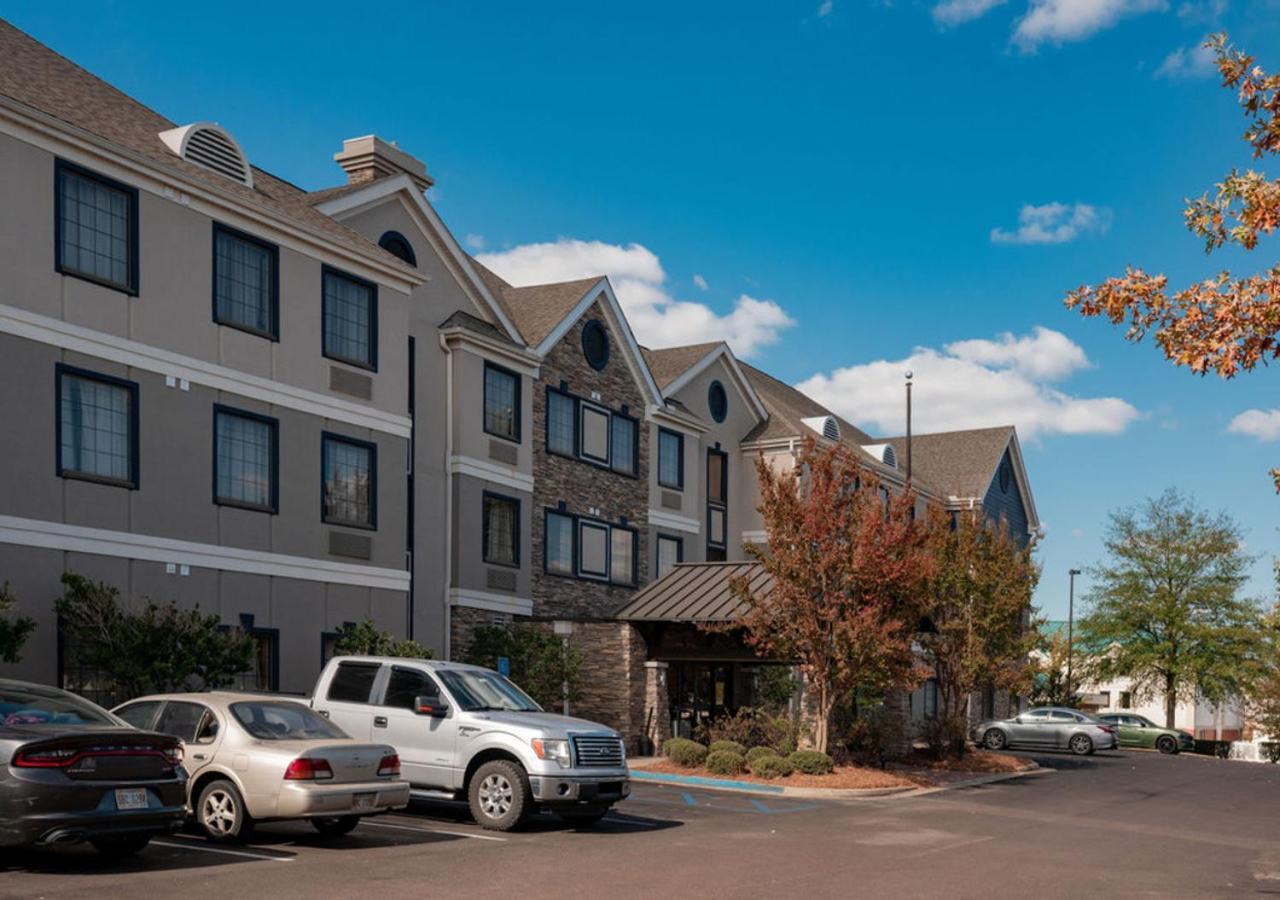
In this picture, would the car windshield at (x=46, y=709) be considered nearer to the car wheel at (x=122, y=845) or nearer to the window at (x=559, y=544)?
the car wheel at (x=122, y=845)

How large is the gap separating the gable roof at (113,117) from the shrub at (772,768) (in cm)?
1178

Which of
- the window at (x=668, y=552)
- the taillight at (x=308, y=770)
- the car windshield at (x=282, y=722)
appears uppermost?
the window at (x=668, y=552)

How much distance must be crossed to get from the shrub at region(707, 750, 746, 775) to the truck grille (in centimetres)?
901

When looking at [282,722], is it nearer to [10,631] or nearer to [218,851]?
[218,851]

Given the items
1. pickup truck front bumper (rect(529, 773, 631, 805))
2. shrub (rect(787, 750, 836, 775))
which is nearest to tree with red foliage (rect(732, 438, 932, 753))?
shrub (rect(787, 750, 836, 775))

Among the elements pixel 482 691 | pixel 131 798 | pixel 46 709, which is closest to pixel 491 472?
pixel 482 691

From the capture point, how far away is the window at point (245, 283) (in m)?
23.2

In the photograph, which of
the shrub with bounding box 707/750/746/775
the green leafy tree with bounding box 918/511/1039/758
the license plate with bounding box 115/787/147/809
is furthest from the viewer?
the green leafy tree with bounding box 918/511/1039/758

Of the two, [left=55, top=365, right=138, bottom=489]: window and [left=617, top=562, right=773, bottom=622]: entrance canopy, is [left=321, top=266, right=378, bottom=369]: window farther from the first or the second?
[left=617, top=562, right=773, bottom=622]: entrance canopy

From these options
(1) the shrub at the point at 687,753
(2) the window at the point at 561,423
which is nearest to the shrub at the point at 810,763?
(1) the shrub at the point at 687,753

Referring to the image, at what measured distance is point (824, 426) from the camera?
148 ft

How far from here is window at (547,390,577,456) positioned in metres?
33.5

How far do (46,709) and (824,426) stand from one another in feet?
112

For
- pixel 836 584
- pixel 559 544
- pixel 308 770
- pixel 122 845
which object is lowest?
pixel 122 845
